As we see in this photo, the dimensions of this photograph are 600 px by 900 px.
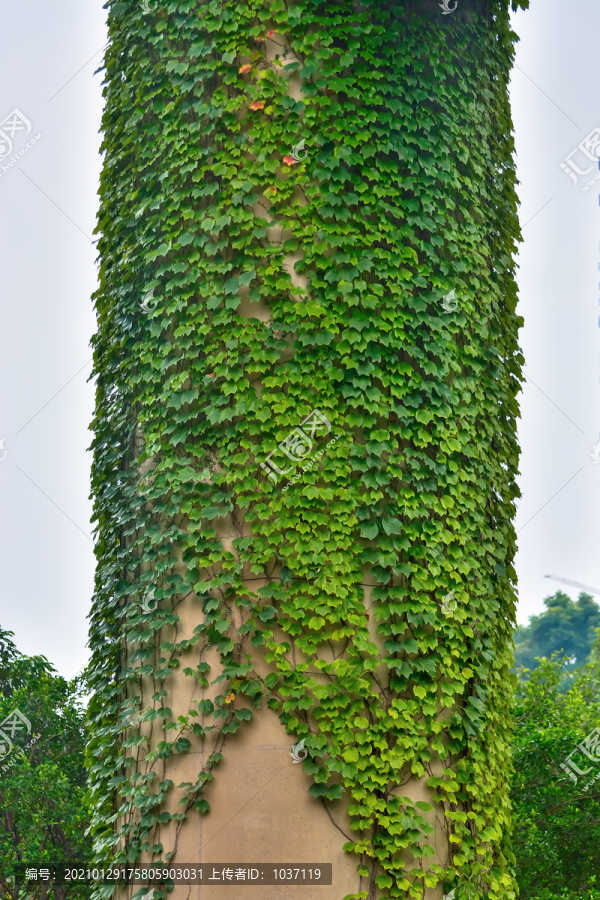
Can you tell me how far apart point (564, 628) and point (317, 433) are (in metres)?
53.5

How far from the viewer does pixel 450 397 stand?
5.68m

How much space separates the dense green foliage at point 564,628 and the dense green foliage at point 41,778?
143ft

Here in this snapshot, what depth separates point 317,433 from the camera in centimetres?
534

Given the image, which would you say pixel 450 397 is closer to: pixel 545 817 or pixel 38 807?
pixel 545 817

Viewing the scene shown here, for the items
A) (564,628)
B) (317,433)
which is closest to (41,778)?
(317,433)

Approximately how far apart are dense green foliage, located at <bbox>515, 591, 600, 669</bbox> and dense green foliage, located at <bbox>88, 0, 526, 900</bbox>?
167 feet

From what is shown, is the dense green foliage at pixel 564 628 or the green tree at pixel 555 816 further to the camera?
the dense green foliage at pixel 564 628

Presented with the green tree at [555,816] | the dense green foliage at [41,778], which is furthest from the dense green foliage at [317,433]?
the dense green foliage at [41,778]

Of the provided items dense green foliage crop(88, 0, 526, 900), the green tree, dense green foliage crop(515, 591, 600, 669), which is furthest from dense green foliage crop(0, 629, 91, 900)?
dense green foliage crop(515, 591, 600, 669)

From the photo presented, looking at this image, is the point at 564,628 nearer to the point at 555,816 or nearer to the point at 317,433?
the point at 555,816

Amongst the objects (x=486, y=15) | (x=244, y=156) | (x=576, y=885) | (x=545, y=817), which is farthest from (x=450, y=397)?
(x=576, y=885)

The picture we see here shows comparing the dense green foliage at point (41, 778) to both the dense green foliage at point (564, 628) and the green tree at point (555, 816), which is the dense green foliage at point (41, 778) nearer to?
the green tree at point (555, 816)

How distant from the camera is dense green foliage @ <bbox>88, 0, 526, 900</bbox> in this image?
5.09 metres

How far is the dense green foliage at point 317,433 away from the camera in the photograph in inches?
200
